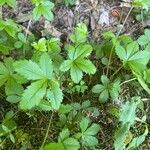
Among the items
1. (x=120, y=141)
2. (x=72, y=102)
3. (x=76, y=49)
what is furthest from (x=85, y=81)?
(x=120, y=141)

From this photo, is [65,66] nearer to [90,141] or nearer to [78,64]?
[78,64]

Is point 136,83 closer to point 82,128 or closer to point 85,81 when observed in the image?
point 85,81

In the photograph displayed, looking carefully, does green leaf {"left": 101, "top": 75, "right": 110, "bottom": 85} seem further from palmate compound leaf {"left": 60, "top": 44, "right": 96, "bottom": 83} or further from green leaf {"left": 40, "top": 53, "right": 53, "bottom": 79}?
green leaf {"left": 40, "top": 53, "right": 53, "bottom": 79}

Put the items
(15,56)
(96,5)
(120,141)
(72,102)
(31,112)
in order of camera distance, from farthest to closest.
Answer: (96,5) → (15,56) → (72,102) → (31,112) → (120,141)

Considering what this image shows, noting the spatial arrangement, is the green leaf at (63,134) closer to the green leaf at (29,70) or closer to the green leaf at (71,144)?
the green leaf at (71,144)

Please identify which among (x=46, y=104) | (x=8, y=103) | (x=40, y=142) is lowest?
(x=40, y=142)

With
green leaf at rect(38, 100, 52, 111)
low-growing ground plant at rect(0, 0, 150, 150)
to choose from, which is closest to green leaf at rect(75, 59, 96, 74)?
low-growing ground plant at rect(0, 0, 150, 150)

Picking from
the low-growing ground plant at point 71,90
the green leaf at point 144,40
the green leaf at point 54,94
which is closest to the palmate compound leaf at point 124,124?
the low-growing ground plant at point 71,90

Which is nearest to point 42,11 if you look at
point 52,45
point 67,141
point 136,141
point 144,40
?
point 52,45

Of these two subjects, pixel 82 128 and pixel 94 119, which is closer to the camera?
pixel 82 128
